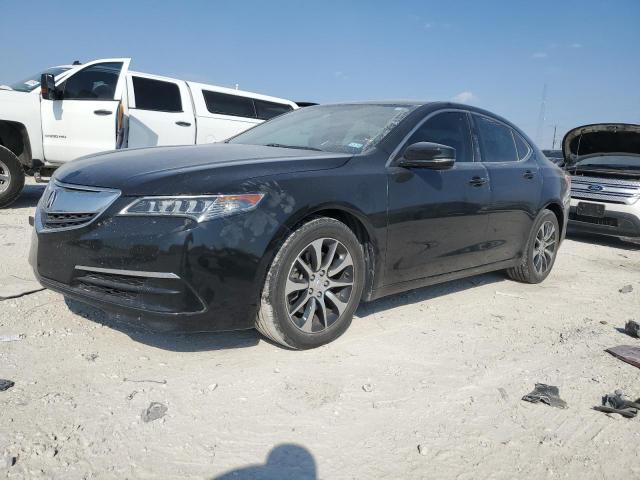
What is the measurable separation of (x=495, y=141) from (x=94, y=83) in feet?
19.1

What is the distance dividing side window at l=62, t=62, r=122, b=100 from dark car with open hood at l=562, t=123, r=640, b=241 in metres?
7.01

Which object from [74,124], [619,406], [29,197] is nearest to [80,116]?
[74,124]

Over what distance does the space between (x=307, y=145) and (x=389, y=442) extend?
2.16 meters

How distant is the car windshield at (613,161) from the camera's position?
8.05 m

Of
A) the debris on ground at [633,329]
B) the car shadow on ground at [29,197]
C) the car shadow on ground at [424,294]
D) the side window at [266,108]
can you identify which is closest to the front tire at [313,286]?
the car shadow on ground at [424,294]

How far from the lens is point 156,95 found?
802cm

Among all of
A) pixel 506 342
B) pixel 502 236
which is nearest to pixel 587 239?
pixel 502 236

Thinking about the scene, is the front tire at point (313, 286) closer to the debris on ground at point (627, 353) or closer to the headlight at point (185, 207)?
the headlight at point (185, 207)

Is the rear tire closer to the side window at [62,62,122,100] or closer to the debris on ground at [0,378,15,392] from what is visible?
the debris on ground at [0,378,15,392]

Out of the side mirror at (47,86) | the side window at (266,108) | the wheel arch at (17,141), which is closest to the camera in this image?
the side mirror at (47,86)

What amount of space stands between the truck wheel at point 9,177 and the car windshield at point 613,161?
27.0ft

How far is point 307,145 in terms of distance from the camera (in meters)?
3.75

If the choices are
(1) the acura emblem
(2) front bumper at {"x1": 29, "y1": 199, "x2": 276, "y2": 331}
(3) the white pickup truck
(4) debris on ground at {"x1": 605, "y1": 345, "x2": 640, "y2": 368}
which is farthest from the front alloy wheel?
(3) the white pickup truck

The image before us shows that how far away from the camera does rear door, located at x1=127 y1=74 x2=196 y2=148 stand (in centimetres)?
771
